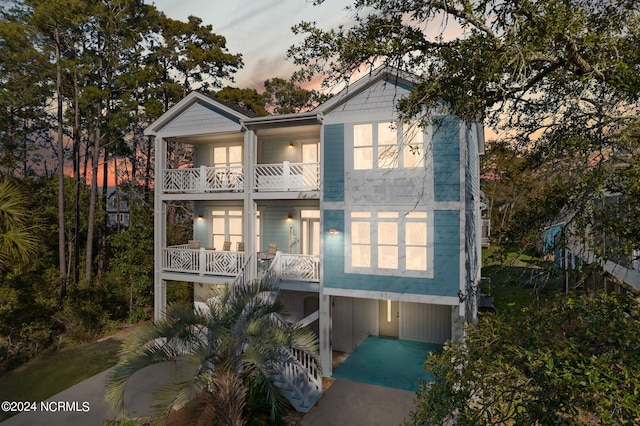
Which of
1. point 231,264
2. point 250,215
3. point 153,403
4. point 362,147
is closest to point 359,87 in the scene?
point 362,147

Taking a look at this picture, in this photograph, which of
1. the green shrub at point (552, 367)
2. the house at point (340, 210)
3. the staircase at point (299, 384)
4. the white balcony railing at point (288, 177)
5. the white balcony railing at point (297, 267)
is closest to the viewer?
the green shrub at point (552, 367)

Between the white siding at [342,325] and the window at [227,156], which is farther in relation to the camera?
the window at [227,156]

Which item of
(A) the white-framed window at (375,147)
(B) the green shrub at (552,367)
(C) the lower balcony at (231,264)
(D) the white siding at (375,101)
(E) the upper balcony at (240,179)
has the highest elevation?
(D) the white siding at (375,101)

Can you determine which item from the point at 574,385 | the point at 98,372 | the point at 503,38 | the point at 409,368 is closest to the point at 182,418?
the point at 98,372

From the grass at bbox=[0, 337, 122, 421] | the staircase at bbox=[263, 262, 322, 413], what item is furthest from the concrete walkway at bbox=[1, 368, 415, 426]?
the grass at bbox=[0, 337, 122, 421]

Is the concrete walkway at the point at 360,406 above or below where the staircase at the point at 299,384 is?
below

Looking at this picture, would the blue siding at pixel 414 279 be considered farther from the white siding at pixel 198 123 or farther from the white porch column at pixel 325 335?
the white siding at pixel 198 123

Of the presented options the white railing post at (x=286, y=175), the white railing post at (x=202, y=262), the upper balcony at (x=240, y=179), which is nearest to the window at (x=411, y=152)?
the upper balcony at (x=240, y=179)
